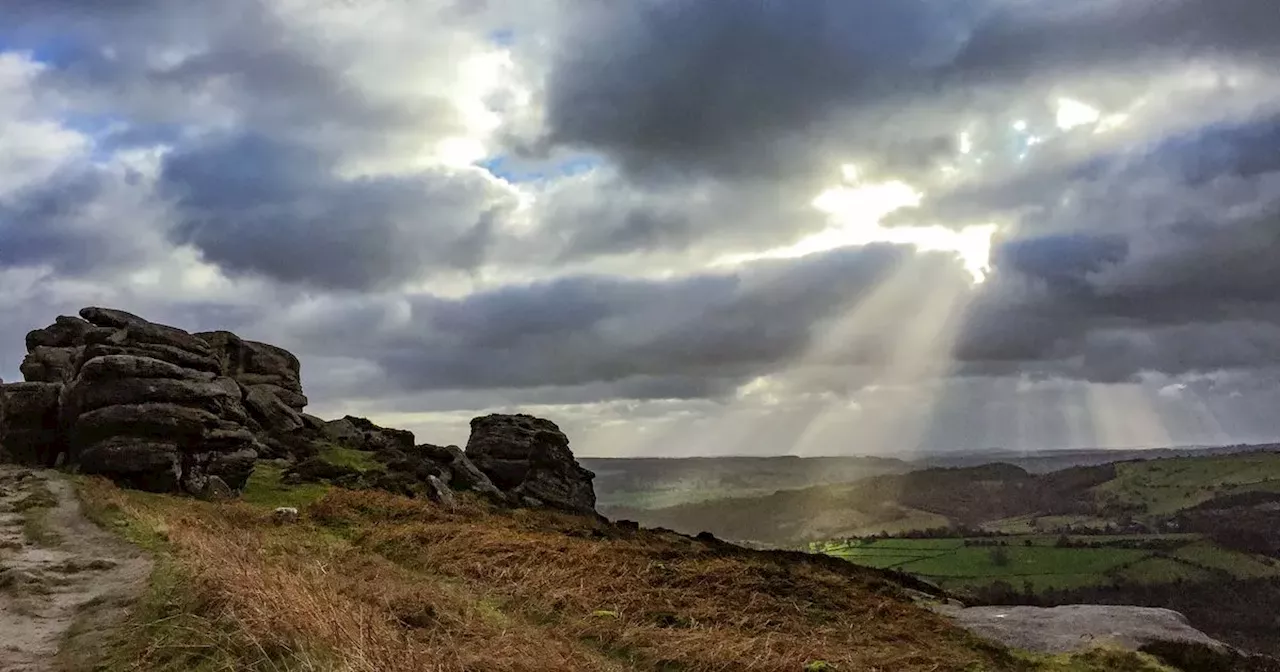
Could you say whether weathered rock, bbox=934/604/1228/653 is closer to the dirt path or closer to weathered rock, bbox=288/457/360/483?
the dirt path

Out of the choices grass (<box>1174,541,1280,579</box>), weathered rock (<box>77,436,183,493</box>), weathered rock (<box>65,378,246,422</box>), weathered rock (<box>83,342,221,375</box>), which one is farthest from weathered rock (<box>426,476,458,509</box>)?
grass (<box>1174,541,1280,579</box>)

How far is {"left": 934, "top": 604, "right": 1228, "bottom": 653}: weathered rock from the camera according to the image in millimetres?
14898

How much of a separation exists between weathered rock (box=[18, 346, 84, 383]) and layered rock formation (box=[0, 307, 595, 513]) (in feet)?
0.27

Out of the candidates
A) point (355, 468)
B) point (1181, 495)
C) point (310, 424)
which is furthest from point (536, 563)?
point (1181, 495)

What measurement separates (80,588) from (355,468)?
98.6ft

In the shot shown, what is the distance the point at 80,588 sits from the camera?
1539cm

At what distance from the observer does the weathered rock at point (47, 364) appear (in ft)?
148

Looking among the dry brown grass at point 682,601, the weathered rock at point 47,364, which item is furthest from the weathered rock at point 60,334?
the dry brown grass at point 682,601

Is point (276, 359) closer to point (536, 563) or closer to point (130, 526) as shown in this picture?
point (130, 526)

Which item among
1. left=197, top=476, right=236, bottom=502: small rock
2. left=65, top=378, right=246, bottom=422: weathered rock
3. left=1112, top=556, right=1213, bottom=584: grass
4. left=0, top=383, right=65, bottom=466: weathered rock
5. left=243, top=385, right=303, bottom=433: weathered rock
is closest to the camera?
left=197, top=476, right=236, bottom=502: small rock

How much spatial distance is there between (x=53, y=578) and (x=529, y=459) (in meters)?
41.3

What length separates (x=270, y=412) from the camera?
172 ft

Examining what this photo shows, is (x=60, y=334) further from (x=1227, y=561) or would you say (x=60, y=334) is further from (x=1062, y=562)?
(x=1227, y=561)

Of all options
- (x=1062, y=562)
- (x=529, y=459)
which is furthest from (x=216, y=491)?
(x=1062, y=562)
